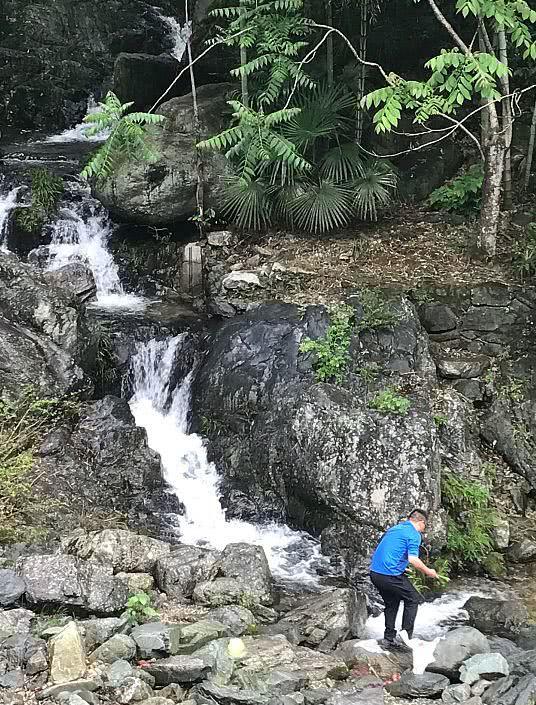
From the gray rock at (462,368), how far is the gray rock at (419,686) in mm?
4705

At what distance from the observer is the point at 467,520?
8484mm

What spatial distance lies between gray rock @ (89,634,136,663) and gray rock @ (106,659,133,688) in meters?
0.09

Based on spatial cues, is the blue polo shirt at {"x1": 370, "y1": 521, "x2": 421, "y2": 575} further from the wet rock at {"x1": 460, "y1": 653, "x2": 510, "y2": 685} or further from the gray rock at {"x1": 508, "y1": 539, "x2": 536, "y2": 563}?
the gray rock at {"x1": 508, "y1": 539, "x2": 536, "y2": 563}

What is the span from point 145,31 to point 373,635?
17024mm

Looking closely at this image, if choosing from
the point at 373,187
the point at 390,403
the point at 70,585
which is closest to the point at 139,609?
the point at 70,585

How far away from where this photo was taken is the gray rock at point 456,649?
604 centimetres

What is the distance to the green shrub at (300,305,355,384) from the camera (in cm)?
904

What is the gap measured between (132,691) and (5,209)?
10067 millimetres

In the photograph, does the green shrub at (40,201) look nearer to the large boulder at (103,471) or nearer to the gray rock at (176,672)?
the large boulder at (103,471)

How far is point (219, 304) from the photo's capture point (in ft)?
36.4

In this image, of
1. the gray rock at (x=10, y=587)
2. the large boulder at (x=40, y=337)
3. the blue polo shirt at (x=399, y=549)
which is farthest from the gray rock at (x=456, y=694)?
the large boulder at (x=40, y=337)

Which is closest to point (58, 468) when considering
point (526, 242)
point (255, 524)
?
point (255, 524)

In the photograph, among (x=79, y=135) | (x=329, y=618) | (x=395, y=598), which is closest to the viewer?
(x=395, y=598)

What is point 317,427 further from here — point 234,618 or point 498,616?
point 498,616
